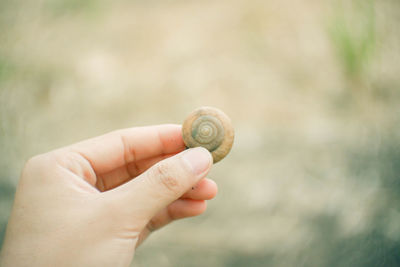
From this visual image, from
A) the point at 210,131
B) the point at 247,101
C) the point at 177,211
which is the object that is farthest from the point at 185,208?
the point at 247,101

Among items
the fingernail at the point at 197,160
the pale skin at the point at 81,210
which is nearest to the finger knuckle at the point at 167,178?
the pale skin at the point at 81,210

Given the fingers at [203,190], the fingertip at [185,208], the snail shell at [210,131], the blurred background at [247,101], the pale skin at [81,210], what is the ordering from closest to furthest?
the pale skin at [81,210], the snail shell at [210,131], the fingers at [203,190], the fingertip at [185,208], the blurred background at [247,101]

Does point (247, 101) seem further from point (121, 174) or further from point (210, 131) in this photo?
point (210, 131)

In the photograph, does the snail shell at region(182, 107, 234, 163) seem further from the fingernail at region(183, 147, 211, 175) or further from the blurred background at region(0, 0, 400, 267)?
the blurred background at region(0, 0, 400, 267)

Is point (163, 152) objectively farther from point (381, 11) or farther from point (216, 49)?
point (381, 11)

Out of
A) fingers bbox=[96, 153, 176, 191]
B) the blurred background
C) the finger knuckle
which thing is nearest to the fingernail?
the finger knuckle

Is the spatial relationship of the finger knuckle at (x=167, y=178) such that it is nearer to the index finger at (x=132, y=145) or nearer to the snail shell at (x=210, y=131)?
the snail shell at (x=210, y=131)
